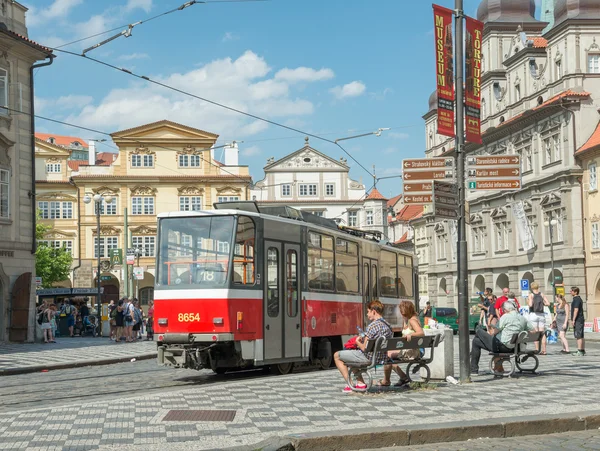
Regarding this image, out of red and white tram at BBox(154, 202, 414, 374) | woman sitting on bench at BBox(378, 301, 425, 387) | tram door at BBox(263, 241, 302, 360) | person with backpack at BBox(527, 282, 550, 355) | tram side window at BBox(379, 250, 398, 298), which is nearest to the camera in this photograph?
woman sitting on bench at BBox(378, 301, 425, 387)

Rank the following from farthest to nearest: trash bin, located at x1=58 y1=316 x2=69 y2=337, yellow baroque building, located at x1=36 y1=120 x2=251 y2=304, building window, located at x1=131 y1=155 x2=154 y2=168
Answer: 1. building window, located at x1=131 y1=155 x2=154 y2=168
2. yellow baroque building, located at x1=36 y1=120 x2=251 y2=304
3. trash bin, located at x1=58 y1=316 x2=69 y2=337

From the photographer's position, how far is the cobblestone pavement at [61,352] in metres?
24.0

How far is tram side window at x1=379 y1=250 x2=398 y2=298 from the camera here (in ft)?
83.7

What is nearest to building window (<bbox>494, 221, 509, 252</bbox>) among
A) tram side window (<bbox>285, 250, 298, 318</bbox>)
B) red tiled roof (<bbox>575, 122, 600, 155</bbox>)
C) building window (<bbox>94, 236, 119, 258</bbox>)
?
red tiled roof (<bbox>575, 122, 600, 155</bbox>)

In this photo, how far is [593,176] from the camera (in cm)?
5491

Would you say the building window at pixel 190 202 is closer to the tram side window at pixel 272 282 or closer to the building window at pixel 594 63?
the building window at pixel 594 63

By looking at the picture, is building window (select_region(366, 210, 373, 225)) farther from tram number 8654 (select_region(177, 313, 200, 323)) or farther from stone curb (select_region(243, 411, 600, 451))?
stone curb (select_region(243, 411, 600, 451))

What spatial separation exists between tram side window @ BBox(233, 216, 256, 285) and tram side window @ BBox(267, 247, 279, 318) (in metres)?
0.59

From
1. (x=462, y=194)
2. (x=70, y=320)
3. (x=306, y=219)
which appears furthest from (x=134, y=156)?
(x=462, y=194)

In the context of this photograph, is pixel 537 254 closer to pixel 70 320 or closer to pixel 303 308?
pixel 70 320

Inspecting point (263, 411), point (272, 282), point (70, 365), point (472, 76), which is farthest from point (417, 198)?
point (70, 365)

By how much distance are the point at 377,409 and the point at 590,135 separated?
48.7 meters

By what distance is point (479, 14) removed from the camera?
71875 millimetres

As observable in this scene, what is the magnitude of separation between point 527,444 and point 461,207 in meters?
6.25
